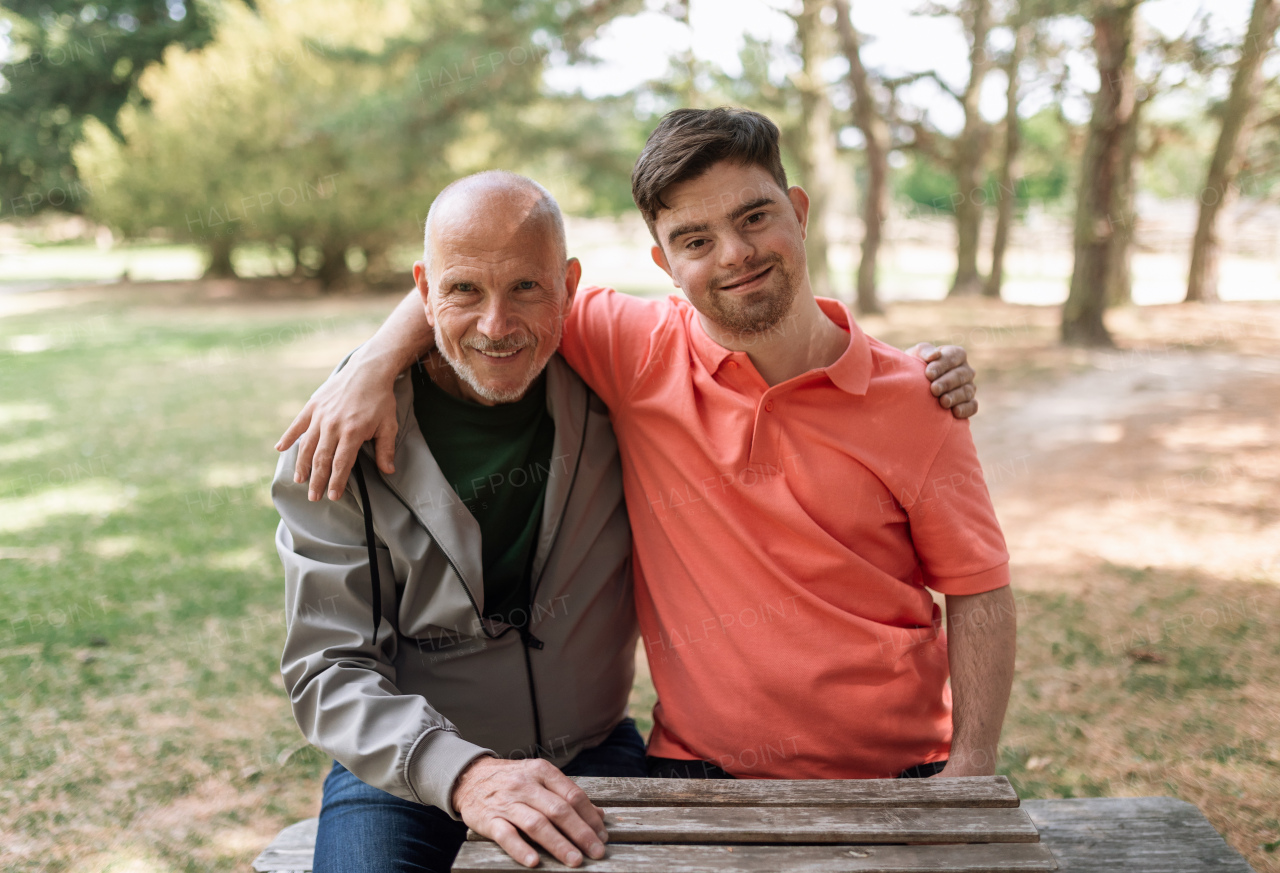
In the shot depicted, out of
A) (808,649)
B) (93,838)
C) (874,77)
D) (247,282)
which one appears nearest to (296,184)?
(247,282)

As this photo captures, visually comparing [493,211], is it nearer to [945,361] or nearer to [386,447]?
[386,447]

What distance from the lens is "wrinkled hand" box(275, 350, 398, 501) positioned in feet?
6.81

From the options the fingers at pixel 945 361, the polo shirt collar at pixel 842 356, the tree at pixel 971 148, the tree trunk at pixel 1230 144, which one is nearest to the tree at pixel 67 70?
the tree at pixel 971 148

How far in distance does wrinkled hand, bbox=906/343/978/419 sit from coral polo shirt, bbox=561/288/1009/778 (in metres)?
0.03

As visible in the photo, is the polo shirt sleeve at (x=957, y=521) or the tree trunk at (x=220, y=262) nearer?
the polo shirt sleeve at (x=957, y=521)

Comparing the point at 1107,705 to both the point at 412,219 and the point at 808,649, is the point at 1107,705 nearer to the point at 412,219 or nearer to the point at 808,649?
the point at 808,649

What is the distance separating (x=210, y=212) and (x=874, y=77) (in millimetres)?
15349

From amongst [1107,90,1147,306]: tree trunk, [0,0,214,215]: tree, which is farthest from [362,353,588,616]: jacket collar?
[0,0,214,215]: tree

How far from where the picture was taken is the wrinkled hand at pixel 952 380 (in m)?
2.25

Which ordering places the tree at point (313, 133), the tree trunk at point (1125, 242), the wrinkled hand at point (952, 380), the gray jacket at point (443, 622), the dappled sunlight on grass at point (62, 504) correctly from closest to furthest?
the gray jacket at point (443, 622), the wrinkled hand at point (952, 380), the dappled sunlight on grass at point (62, 504), the tree trunk at point (1125, 242), the tree at point (313, 133)

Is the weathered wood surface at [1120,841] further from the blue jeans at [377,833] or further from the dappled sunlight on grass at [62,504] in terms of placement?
the dappled sunlight on grass at [62,504]

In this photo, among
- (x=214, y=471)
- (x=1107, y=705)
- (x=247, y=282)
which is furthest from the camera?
(x=247, y=282)

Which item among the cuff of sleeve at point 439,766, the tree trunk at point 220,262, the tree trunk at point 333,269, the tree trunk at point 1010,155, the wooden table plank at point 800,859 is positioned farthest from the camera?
the tree trunk at point 220,262

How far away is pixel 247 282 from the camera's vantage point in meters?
24.2
